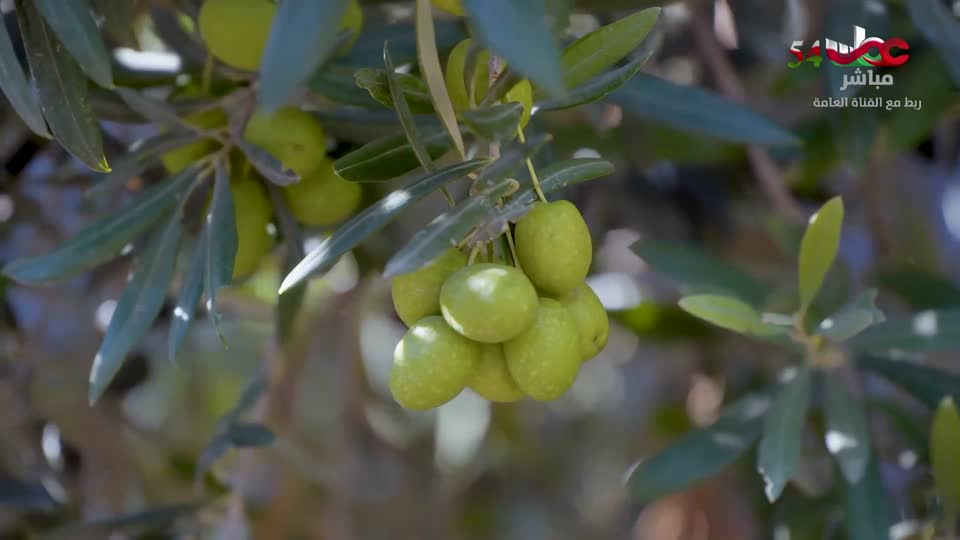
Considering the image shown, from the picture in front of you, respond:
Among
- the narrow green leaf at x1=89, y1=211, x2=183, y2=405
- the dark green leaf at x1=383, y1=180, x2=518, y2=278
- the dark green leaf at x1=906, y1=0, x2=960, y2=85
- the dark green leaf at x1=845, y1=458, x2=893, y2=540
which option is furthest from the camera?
the dark green leaf at x1=845, y1=458, x2=893, y2=540

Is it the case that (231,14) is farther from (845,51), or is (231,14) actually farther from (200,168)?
(845,51)

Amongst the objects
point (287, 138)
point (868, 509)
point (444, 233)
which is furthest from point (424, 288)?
point (868, 509)

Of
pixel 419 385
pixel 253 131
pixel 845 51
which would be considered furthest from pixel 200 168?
pixel 845 51

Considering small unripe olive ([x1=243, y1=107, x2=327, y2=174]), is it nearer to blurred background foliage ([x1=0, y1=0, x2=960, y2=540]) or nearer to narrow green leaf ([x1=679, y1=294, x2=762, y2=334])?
blurred background foliage ([x1=0, y1=0, x2=960, y2=540])

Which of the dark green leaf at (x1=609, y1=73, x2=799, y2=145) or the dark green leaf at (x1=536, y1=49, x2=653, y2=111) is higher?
the dark green leaf at (x1=536, y1=49, x2=653, y2=111)

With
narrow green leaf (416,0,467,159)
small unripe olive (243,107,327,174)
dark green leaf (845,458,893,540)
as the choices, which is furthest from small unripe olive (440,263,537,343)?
dark green leaf (845,458,893,540)

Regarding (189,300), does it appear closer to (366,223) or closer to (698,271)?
(366,223)
